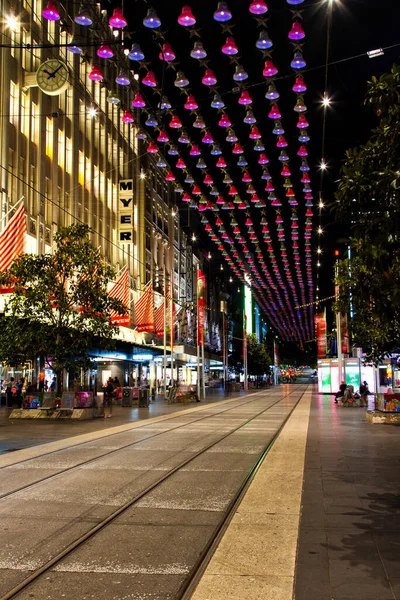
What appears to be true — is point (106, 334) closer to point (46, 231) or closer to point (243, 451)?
point (46, 231)

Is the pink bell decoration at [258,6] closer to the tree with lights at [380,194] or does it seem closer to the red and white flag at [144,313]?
the tree with lights at [380,194]

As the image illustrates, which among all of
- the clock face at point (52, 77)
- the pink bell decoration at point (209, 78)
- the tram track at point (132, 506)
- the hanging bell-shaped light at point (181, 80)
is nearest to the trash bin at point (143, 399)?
the clock face at point (52, 77)

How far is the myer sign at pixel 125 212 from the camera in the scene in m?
47.4

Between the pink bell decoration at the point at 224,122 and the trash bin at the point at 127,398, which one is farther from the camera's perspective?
the trash bin at the point at 127,398

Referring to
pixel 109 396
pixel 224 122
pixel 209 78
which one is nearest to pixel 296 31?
pixel 209 78

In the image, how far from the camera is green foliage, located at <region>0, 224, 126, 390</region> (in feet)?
88.4

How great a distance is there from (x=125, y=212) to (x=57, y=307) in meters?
22.6

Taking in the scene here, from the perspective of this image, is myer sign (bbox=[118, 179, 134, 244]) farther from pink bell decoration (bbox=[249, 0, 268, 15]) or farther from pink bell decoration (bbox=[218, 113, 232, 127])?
pink bell decoration (bbox=[249, 0, 268, 15])

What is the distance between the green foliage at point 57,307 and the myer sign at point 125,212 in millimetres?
18558

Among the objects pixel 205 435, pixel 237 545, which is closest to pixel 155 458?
pixel 205 435

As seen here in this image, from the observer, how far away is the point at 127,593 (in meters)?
5.75

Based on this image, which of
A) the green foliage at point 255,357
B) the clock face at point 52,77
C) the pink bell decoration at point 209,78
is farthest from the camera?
the green foliage at point 255,357

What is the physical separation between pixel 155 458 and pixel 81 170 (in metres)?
32.3

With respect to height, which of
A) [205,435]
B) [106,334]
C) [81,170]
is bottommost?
[205,435]
